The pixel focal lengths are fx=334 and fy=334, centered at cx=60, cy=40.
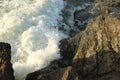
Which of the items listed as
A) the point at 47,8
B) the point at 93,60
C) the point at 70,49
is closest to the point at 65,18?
the point at 47,8

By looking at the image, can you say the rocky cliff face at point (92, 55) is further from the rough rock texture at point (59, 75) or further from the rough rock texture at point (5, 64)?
the rough rock texture at point (5, 64)

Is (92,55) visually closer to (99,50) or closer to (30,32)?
(99,50)

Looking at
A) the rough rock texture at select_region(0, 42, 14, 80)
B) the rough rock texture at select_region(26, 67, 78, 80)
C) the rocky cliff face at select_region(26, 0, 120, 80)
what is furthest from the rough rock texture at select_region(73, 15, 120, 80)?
the rough rock texture at select_region(0, 42, 14, 80)

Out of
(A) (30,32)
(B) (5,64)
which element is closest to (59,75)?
(B) (5,64)

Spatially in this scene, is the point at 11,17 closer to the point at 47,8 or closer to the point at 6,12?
the point at 6,12

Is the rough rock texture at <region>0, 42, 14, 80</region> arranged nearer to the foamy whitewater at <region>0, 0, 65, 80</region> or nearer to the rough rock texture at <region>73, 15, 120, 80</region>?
the foamy whitewater at <region>0, 0, 65, 80</region>
